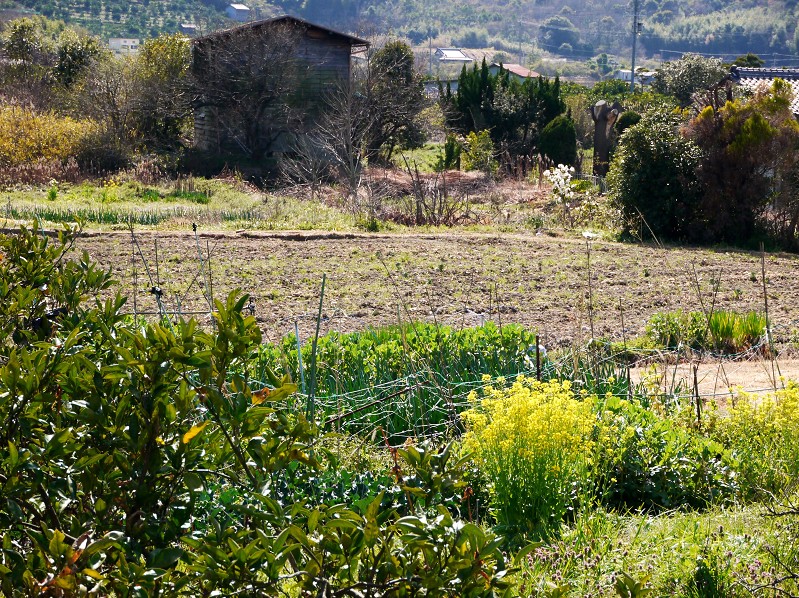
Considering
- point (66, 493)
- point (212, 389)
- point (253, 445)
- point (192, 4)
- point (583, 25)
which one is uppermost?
point (583, 25)

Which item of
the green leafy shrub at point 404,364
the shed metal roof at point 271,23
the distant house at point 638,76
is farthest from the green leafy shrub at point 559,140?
the distant house at point 638,76

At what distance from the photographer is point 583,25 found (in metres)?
168

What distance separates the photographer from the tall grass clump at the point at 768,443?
3.95 m

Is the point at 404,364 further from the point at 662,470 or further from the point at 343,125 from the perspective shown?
the point at 343,125

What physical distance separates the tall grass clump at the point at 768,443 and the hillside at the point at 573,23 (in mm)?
99820

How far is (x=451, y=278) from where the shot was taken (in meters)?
11.1

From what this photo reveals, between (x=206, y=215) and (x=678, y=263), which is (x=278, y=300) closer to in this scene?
(x=678, y=263)

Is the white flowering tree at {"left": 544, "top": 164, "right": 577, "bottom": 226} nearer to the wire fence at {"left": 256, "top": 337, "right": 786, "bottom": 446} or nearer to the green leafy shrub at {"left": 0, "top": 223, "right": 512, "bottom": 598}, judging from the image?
the wire fence at {"left": 256, "top": 337, "right": 786, "bottom": 446}

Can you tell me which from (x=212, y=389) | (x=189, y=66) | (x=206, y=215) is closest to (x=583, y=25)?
(x=189, y=66)

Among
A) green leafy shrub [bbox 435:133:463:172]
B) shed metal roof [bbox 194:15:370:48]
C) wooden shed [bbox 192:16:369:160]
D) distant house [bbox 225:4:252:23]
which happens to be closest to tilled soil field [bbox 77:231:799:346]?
green leafy shrub [bbox 435:133:463:172]

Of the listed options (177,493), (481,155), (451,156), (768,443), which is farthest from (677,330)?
(451,156)

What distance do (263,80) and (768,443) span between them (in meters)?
23.5

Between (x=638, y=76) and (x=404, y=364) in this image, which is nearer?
(x=404, y=364)

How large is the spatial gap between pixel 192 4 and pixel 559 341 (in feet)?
321
